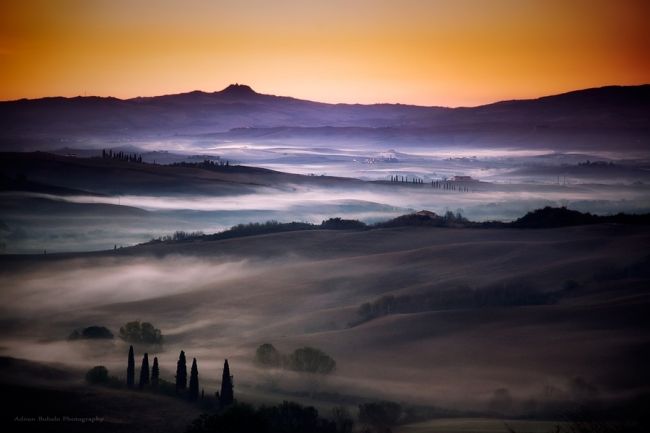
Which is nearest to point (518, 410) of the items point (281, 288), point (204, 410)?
point (204, 410)

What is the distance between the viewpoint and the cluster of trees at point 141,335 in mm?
67625

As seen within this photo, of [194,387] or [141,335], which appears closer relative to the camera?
[194,387]

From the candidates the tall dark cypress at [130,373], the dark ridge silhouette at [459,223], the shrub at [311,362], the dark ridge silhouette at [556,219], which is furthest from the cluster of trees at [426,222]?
the tall dark cypress at [130,373]

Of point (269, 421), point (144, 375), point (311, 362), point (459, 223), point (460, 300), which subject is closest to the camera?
point (269, 421)

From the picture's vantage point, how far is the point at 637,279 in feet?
258

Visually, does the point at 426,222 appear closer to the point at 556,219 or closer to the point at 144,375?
the point at 556,219

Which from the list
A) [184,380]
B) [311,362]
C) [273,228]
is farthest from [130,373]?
[273,228]

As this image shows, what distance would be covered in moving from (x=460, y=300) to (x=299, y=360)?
27.3 meters

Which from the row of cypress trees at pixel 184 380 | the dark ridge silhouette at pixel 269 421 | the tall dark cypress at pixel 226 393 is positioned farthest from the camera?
the row of cypress trees at pixel 184 380

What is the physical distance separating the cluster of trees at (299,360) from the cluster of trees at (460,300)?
15.8 meters

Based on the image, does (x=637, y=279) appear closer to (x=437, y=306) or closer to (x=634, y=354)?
(x=437, y=306)

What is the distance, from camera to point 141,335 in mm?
68188

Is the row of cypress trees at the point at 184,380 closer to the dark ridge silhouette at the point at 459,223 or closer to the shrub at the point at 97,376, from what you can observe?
the shrub at the point at 97,376

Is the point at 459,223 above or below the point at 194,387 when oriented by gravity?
above
